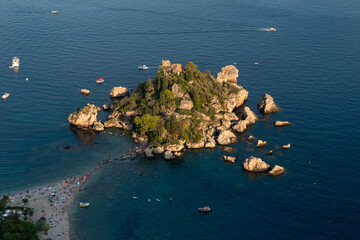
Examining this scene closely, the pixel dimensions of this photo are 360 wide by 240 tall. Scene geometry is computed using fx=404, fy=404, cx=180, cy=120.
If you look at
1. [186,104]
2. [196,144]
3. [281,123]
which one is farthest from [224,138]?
[281,123]

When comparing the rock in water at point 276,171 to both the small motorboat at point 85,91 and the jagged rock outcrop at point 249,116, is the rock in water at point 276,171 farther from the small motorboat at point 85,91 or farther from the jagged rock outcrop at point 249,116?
the small motorboat at point 85,91

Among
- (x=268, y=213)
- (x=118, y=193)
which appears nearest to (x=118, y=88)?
(x=118, y=193)

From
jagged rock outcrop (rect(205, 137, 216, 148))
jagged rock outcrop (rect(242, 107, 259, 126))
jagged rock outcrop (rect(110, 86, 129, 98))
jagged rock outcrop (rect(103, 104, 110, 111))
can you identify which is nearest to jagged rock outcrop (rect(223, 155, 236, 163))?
jagged rock outcrop (rect(205, 137, 216, 148))

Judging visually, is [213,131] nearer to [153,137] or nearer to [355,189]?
[153,137]

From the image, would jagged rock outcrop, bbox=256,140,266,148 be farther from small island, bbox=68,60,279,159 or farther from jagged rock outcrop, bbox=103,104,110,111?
jagged rock outcrop, bbox=103,104,110,111

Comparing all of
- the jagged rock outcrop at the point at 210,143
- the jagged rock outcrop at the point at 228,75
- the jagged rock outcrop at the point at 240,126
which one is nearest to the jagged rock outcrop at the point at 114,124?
the jagged rock outcrop at the point at 210,143

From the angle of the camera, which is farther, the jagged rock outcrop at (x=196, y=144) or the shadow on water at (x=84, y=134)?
the shadow on water at (x=84, y=134)
